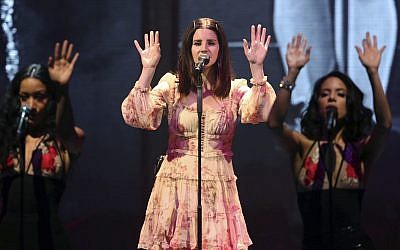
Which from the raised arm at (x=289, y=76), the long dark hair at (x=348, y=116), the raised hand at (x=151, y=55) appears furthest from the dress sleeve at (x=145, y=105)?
the long dark hair at (x=348, y=116)

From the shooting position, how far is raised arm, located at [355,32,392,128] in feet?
14.9

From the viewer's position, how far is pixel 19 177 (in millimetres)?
4723

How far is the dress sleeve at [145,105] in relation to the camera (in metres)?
3.72

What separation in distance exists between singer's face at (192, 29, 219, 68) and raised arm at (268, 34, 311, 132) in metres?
0.69

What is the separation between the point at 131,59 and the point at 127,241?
1.01 metres

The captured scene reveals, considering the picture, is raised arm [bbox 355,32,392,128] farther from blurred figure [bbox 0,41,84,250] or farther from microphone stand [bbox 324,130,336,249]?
blurred figure [bbox 0,41,84,250]

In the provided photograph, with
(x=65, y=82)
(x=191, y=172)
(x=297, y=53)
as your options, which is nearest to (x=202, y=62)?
(x=191, y=172)

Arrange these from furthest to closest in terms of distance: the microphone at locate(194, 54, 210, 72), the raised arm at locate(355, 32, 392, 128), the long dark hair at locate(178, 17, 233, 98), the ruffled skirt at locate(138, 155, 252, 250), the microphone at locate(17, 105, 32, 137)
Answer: the microphone at locate(17, 105, 32, 137), the raised arm at locate(355, 32, 392, 128), the long dark hair at locate(178, 17, 233, 98), the ruffled skirt at locate(138, 155, 252, 250), the microphone at locate(194, 54, 210, 72)

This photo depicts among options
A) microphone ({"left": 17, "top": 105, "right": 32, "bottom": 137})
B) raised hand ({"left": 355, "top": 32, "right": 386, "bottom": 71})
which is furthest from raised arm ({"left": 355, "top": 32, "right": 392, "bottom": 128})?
microphone ({"left": 17, "top": 105, "right": 32, "bottom": 137})

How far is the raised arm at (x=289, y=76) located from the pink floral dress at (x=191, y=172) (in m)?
0.66

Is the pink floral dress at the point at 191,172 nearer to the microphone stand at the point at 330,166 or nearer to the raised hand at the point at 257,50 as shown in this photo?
the raised hand at the point at 257,50

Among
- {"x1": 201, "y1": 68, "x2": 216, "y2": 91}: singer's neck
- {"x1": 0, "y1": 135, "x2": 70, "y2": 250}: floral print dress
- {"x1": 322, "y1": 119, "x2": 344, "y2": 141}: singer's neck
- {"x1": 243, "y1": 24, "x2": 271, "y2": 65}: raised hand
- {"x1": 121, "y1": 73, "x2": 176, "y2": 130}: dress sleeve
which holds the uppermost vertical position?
{"x1": 243, "y1": 24, "x2": 271, "y2": 65}: raised hand

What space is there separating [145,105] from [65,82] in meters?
1.21

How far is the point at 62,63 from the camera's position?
4816 mm
